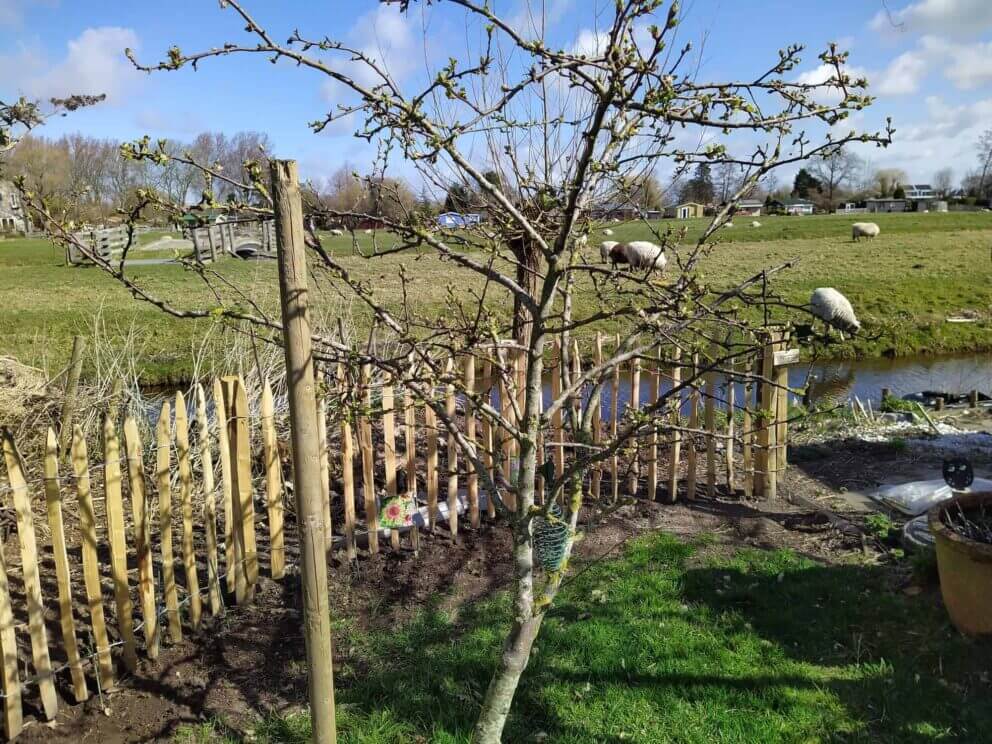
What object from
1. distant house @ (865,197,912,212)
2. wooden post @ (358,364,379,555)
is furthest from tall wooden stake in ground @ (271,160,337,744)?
distant house @ (865,197,912,212)

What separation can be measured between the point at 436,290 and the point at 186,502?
44.3ft

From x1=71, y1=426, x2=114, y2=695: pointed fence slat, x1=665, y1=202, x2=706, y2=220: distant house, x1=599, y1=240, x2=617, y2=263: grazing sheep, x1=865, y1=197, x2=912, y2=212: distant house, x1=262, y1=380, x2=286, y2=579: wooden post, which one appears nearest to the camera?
x1=71, y1=426, x2=114, y2=695: pointed fence slat

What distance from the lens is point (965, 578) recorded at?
3.51 meters

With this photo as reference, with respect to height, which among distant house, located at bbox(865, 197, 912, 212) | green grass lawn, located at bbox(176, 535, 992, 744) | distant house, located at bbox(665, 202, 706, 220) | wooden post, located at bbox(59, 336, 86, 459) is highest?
distant house, located at bbox(865, 197, 912, 212)

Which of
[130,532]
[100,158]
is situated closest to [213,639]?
[130,532]

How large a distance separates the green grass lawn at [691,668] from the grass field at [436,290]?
3.27 metres

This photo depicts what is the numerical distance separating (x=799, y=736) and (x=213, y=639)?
104 inches

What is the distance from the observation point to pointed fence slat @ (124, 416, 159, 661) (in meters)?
3.26

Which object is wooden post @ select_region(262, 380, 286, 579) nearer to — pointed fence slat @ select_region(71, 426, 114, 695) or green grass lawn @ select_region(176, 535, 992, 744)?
green grass lawn @ select_region(176, 535, 992, 744)

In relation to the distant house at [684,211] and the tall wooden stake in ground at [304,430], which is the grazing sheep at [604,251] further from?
the tall wooden stake in ground at [304,430]

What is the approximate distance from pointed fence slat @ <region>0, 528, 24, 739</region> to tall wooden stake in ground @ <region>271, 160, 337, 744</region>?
1361 millimetres

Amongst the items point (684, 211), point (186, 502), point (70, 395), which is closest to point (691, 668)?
point (186, 502)

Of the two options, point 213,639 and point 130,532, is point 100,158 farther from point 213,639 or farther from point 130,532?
point 213,639

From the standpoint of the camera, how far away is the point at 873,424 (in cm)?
788
